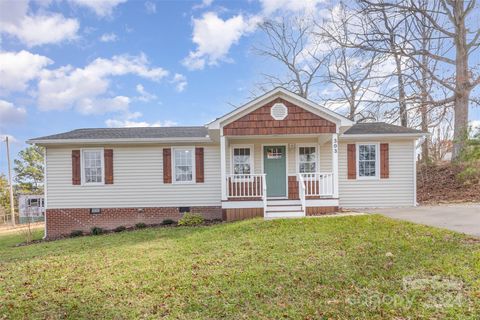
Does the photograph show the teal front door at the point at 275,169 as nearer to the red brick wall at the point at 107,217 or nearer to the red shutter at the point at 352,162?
the red brick wall at the point at 107,217

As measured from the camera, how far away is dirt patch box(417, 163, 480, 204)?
39.6 feet

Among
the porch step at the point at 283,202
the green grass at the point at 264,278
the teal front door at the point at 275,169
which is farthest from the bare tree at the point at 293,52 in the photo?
the green grass at the point at 264,278

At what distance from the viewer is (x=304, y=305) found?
11.5 ft

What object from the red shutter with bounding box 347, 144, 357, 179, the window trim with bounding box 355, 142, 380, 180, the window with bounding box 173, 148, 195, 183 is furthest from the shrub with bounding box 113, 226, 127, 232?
the window trim with bounding box 355, 142, 380, 180

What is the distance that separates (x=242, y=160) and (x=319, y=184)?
312 cm

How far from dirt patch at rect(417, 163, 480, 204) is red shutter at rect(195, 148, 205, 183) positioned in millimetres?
9171

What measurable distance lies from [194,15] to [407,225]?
13.2 m

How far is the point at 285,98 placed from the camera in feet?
31.6

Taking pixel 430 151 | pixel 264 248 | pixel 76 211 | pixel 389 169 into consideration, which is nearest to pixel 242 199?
pixel 264 248

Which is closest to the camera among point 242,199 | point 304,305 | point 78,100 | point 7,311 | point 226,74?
point 304,305

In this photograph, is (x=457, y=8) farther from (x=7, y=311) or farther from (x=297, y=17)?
(x=7, y=311)

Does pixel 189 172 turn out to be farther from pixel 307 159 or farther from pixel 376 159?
pixel 376 159

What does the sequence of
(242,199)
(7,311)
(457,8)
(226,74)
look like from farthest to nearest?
(226,74) → (457,8) → (242,199) → (7,311)

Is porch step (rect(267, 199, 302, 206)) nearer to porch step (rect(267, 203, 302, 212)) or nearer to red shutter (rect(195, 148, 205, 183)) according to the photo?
porch step (rect(267, 203, 302, 212))
